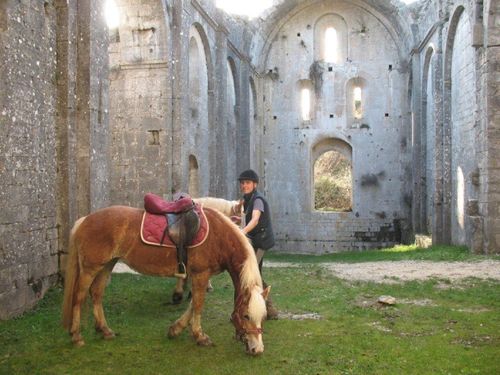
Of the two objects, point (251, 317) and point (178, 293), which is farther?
point (178, 293)

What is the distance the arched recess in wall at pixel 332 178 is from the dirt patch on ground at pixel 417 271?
37.7 ft

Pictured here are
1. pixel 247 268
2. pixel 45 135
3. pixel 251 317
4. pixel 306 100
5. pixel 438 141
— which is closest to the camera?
pixel 251 317

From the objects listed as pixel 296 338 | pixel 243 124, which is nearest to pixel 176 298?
pixel 296 338

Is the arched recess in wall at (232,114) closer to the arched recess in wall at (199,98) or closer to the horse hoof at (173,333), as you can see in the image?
the arched recess in wall at (199,98)

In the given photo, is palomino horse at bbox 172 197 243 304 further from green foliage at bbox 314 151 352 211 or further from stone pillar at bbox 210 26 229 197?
green foliage at bbox 314 151 352 211

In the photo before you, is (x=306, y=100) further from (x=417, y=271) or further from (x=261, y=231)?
(x=261, y=231)

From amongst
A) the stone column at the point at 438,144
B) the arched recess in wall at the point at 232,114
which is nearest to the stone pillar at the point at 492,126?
the stone column at the point at 438,144

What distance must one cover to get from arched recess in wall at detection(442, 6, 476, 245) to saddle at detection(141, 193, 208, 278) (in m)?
10.5

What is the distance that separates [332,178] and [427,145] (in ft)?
38.5

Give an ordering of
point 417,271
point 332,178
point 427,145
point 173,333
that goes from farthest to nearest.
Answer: point 332,178, point 427,145, point 417,271, point 173,333

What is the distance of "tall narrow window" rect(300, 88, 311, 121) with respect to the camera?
964 inches

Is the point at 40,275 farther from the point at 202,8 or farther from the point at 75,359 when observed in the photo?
the point at 202,8

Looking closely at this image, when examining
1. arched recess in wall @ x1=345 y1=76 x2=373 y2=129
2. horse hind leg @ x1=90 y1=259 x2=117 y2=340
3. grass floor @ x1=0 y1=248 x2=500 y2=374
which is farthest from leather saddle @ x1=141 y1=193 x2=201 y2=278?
arched recess in wall @ x1=345 y1=76 x2=373 y2=129

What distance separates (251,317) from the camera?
17.8 ft
